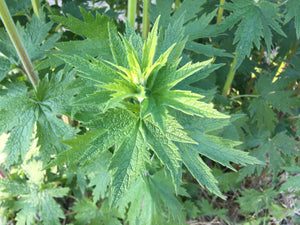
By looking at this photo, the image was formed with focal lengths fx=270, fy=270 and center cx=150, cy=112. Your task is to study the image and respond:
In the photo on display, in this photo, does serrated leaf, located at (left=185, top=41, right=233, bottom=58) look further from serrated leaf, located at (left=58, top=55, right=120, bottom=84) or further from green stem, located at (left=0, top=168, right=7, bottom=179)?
green stem, located at (left=0, top=168, right=7, bottom=179)

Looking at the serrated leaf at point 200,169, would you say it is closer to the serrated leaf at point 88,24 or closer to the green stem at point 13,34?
the serrated leaf at point 88,24

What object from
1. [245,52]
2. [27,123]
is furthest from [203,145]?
[27,123]

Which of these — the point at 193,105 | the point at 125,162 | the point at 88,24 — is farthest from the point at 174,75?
the point at 88,24

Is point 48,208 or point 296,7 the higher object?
point 296,7

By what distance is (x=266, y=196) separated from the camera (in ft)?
3.99

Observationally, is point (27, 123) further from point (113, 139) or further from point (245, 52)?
point (245, 52)

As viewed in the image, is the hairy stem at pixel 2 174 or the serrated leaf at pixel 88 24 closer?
the serrated leaf at pixel 88 24

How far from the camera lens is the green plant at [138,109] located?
51 cm

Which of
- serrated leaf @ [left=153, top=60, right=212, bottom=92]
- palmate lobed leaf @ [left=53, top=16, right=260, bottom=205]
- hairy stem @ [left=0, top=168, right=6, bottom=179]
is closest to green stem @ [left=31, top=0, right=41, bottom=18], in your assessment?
palmate lobed leaf @ [left=53, top=16, right=260, bottom=205]

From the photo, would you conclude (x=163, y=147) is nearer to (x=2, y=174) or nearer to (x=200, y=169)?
A: (x=200, y=169)

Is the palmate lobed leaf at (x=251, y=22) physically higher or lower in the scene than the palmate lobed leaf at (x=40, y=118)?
higher

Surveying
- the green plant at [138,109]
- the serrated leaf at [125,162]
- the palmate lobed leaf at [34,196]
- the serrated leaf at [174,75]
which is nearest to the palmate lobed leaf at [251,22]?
the green plant at [138,109]

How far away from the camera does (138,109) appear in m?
0.54

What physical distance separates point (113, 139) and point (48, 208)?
0.67 m
